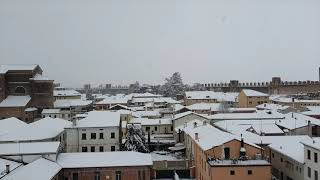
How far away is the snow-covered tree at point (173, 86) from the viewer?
5924 inches

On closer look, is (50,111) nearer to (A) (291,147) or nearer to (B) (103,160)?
(B) (103,160)

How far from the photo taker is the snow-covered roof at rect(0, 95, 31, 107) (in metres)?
68.1

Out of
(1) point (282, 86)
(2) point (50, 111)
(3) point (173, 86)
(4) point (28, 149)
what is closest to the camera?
(4) point (28, 149)

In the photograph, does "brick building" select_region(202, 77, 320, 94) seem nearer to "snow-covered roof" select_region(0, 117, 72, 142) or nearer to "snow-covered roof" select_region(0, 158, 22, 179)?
"snow-covered roof" select_region(0, 117, 72, 142)

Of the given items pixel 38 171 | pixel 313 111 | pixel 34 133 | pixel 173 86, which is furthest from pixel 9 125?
pixel 173 86

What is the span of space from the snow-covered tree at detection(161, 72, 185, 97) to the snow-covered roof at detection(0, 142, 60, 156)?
375 ft

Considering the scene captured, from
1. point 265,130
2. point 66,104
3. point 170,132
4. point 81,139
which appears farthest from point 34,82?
point 265,130

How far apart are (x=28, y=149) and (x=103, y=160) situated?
6.38 m

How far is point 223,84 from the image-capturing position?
149 metres

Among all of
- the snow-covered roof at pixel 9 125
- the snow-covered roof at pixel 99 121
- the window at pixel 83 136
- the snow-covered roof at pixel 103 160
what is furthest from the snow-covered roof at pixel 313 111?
the snow-covered roof at pixel 9 125

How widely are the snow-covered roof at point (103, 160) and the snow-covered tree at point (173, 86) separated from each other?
112m

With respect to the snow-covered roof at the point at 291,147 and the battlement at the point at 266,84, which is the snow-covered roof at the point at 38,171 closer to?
the snow-covered roof at the point at 291,147

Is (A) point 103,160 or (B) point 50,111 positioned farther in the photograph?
(B) point 50,111

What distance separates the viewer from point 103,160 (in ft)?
114
